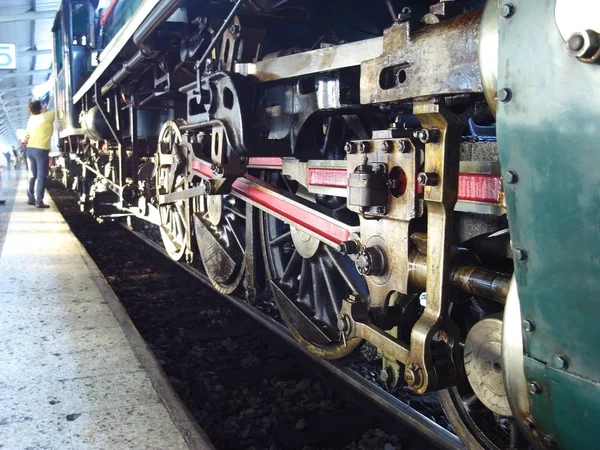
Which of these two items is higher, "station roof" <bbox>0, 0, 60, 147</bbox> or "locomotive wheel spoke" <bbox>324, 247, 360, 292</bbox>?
"station roof" <bbox>0, 0, 60, 147</bbox>

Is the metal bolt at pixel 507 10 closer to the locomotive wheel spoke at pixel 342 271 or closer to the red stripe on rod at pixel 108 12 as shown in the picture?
the locomotive wheel spoke at pixel 342 271

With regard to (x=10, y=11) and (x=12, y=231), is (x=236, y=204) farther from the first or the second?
(x=10, y=11)

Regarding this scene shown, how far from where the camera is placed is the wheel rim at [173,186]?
406 cm

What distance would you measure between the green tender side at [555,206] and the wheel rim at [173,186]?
3039mm

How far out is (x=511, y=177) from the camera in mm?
1210

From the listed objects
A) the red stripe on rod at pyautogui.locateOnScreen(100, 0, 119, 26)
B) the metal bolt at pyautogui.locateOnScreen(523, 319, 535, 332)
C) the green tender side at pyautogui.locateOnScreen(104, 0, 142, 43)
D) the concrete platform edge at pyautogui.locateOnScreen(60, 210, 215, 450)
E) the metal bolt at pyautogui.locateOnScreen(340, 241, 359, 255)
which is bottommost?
the concrete platform edge at pyautogui.locateOnScreen(60, 210, 215, 450)

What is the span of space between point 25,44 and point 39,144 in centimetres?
1470

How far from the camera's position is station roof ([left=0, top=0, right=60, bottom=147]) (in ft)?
53.8

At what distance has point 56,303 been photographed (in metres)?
3.45

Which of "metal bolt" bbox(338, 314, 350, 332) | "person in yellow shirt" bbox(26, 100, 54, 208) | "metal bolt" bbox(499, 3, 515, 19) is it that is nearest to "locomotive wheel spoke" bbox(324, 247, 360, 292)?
"metal bolt" bbox(338, 314, 350, 332)

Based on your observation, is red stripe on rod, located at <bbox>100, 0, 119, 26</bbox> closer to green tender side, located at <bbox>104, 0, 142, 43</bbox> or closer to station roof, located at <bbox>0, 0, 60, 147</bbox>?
green tender side, located at <bbox>104, 0, 142, 43</bbox>

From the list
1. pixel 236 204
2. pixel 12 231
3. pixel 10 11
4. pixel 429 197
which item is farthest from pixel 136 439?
pixel 10 11

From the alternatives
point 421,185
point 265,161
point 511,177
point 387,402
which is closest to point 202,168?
point 265,161

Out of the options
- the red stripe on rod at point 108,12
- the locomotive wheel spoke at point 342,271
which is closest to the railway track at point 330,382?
the locomotive wheel spoke at point 342,271
